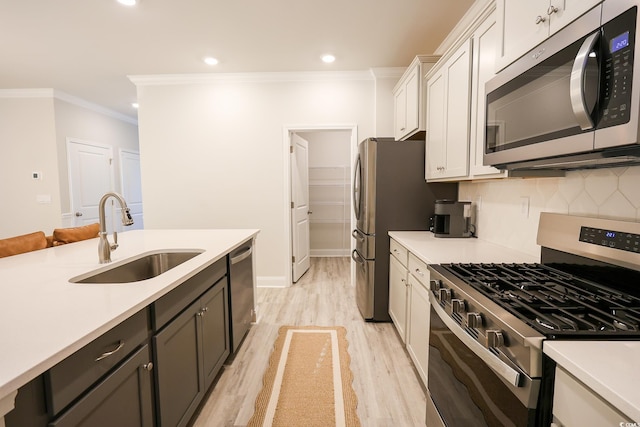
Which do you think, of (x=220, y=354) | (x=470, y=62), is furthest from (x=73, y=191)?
(x=470, y=62)

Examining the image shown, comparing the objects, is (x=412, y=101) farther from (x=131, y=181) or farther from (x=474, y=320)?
(x=131, y=181)

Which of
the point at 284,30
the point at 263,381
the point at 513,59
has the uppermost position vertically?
the point at 284,30

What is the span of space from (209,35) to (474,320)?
10.5ft

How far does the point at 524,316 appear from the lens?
90 cm

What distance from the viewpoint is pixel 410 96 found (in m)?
2.89

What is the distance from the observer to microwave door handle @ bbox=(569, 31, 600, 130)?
85 cm

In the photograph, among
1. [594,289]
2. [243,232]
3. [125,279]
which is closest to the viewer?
[594,289]

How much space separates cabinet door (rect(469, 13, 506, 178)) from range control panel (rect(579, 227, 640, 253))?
465mm

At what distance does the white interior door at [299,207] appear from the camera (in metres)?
4.02

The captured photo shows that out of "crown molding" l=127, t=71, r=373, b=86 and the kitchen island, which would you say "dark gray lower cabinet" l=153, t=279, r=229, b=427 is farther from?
"crown molding" l=127, t=71, r=373, b=86

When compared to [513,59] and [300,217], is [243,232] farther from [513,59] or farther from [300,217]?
[513,59]

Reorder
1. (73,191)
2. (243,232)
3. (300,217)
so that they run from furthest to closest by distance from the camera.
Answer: (73,191) < (300,217) < (243,232)

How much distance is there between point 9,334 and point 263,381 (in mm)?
1526

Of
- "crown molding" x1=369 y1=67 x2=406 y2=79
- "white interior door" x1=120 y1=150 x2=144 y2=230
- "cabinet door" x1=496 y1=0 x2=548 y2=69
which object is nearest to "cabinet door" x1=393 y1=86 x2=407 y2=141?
"crown molding" x1=369 y1=67 x2=406 y2=79
